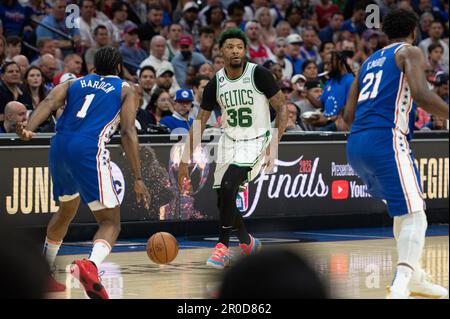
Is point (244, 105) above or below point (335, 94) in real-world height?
below

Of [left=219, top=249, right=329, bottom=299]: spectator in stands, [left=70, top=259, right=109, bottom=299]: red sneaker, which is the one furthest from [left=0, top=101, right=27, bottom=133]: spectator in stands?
[left=219, top=249, right=329, bottom=299]: spectator in stands

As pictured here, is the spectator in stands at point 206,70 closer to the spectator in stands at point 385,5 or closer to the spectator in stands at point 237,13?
the spectator in stands at point 237,13

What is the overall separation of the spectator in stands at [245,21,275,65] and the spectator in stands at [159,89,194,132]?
160 inches

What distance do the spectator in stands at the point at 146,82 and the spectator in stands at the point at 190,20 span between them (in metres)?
3.52

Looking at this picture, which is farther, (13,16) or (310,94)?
(13,16)

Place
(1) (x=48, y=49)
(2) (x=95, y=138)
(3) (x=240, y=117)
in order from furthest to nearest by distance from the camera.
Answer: (1) (x=48, y=49) → (3) (x=240, y=117) → (2) (x=95, y=138)

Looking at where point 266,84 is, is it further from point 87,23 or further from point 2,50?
point 87,23

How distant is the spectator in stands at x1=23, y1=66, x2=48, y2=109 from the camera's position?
13.5 meters

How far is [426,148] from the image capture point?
15.7 metres

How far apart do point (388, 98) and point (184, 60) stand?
33.1 ft

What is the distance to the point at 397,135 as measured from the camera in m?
7.38

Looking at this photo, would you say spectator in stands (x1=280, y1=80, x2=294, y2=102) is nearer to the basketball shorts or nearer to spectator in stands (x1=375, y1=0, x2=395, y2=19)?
the basketball shorts

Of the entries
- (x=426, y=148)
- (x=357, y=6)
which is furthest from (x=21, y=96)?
(x=357, y=6)

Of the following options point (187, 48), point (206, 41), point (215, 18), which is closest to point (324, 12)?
point (215, 18)
